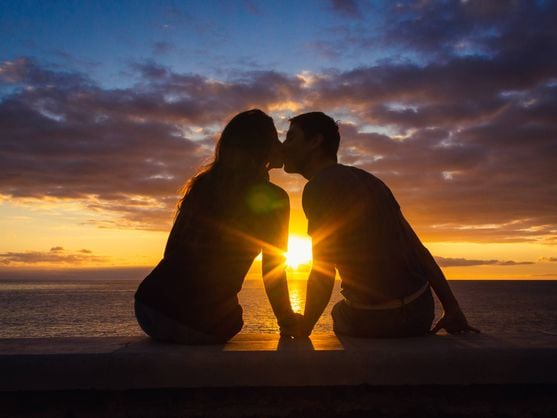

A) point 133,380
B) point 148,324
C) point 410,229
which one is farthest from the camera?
point 410,229

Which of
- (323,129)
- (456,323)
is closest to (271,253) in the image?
(323,129)

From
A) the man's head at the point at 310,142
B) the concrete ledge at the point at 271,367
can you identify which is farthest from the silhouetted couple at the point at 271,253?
the concrete ledge at the point at 271,367

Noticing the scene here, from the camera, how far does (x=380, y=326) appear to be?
367 centimetres

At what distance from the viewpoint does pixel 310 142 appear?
4207 millimetres

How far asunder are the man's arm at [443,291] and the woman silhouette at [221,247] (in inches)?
43.5

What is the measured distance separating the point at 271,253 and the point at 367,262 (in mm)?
740

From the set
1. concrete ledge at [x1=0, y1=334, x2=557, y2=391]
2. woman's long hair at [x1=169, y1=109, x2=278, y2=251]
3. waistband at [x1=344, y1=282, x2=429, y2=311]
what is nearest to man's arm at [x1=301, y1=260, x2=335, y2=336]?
waistband at [x1=344, y1=282, x2=429, y2=311]

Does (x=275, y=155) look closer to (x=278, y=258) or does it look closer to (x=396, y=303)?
(x=278, y=258)

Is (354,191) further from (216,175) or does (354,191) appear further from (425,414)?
(425,414)

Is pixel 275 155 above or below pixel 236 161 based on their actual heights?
above

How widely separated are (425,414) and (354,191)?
163 cm

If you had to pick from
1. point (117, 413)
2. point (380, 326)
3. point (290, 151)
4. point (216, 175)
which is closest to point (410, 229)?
point (380, 326)

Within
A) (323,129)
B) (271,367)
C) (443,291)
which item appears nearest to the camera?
(271,367)

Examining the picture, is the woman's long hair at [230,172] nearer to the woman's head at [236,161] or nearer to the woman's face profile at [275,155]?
the woman's head at [236,161]
